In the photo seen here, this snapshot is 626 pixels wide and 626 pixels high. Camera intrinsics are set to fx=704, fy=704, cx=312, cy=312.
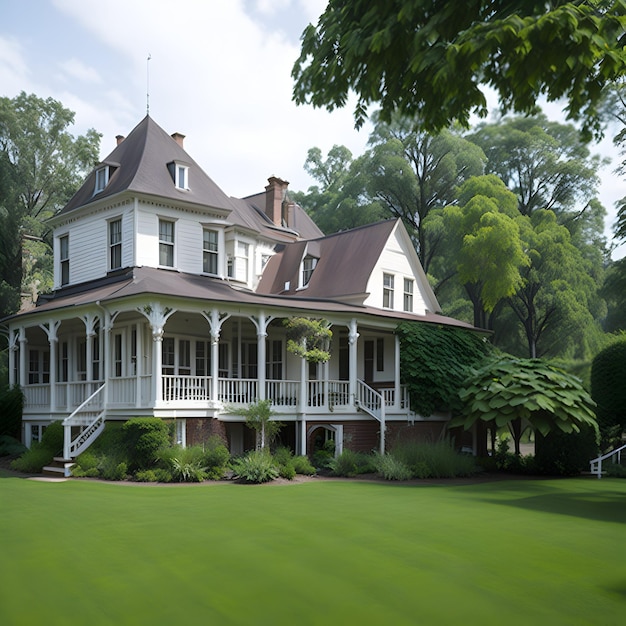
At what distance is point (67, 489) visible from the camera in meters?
16.2

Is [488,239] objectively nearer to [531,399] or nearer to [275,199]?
[275,199]

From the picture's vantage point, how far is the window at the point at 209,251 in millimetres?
26469

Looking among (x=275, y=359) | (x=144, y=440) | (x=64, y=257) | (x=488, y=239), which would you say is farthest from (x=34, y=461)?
(x=488, y=239)

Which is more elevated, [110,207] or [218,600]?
[110,207]

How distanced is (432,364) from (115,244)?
12.2 metres

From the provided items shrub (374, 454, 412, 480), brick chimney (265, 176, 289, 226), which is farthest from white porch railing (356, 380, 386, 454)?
brick chimney (265, 176, 289, 226)

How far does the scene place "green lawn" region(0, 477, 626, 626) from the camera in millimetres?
7004

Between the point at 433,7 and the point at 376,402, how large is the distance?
1607 cm

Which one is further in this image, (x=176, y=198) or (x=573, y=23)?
(x=176, y=198)

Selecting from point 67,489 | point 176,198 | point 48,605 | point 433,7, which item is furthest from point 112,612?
point 176,198

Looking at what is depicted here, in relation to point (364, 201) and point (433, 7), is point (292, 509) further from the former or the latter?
point (364, 201)

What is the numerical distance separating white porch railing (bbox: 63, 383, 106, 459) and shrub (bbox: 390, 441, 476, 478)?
8.82 m

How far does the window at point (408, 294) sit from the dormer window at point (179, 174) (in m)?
10.1

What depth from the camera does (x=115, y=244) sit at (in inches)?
1000
